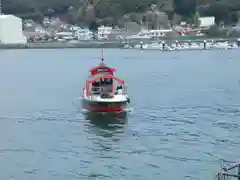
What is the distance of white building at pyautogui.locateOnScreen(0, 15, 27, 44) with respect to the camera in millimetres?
A: 77375

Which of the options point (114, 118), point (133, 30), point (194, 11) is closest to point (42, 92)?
point (114, 118)

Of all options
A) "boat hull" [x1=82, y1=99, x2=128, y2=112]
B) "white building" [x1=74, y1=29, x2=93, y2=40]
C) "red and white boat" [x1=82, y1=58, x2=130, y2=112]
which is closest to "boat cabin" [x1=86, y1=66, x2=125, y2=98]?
"red and white boat" [x1=82, y1=58, x2=130, y2=112]

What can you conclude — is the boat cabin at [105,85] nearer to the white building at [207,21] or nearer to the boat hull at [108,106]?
the boat hull at [108,106]

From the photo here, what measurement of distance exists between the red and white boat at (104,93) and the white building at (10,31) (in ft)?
188

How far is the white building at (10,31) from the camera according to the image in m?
77.4

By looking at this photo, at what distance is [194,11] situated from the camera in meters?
92.1

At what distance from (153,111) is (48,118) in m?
3.88

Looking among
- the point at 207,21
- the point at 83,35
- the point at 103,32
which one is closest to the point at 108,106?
the point at 83,35

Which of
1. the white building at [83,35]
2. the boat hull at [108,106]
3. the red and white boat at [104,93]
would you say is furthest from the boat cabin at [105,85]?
the white building at [83,35]

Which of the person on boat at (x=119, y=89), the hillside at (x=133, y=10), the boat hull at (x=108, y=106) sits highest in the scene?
the hillside at (x=133, y=10)

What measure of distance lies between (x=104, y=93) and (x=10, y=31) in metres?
59.7

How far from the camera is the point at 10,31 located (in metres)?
78.2

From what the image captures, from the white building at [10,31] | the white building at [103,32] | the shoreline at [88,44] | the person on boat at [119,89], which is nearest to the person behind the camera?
the person on boat at [119,89]

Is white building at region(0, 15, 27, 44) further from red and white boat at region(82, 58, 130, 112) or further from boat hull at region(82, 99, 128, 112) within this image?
boat hull at region(82, 99, 128, 112)
